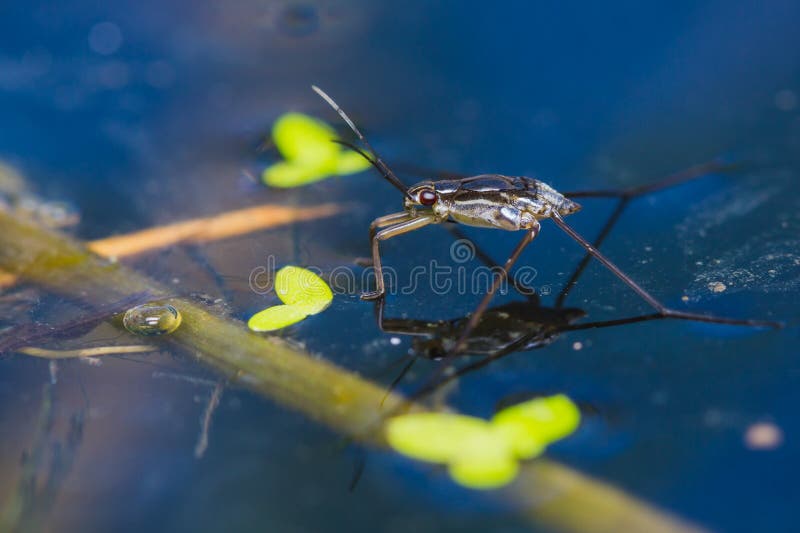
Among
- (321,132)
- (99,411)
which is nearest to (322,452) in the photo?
(99,411)

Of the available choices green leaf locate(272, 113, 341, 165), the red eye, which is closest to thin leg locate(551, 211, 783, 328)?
the red eye

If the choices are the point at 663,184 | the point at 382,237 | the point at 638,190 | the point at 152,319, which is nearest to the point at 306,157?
the point at 382,237

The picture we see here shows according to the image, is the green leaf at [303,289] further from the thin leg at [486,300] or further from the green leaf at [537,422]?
the green leaf at [537,422]

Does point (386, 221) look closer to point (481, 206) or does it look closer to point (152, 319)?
point (481, 206)

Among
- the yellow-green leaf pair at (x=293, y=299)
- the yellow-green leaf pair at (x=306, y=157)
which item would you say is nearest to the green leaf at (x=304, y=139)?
the yellow-green leaf pair at (x=306, y=157)

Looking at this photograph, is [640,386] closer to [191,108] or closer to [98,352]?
[98,352]
